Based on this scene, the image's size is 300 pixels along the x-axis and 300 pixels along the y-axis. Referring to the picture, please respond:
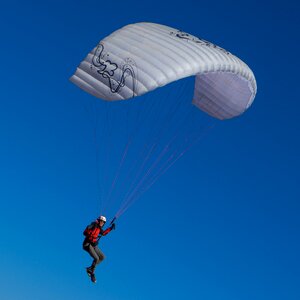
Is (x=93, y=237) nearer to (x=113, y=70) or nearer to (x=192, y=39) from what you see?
(x=113, y=70)

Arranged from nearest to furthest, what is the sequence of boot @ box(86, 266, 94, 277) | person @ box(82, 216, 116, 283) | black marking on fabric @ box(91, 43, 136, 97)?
black marking on fabric @ box(91, 43, 136, 97)
person @ box(82, 216, 116, 283)
boot @ box(86, 266, 94, 277)

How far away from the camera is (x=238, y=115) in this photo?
86.7ft

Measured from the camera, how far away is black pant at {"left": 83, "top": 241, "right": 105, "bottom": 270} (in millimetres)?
22281

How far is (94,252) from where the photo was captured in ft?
73.5

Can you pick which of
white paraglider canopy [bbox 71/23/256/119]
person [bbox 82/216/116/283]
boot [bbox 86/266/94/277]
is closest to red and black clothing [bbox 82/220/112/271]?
person [bbox 82/216/116/283]

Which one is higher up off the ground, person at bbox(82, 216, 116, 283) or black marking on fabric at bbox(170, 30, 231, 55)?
black marking on fabric at bbox(170, 30, 231, 55)

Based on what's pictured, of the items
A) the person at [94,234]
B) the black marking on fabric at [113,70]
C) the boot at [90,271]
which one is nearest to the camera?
the black marking on fabric at [113,70]

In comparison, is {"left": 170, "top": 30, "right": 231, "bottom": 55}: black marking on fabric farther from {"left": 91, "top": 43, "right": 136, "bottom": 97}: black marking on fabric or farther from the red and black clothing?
the red and black clothing

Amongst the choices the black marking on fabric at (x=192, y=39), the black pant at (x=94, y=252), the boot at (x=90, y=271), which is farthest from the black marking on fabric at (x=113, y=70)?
the boot at (x=90, y=271)

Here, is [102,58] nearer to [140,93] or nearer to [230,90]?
[140,93]

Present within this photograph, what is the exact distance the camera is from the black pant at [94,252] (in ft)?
73.1

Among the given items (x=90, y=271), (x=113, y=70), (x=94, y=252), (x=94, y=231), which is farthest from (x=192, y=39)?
(x=90, y=271)

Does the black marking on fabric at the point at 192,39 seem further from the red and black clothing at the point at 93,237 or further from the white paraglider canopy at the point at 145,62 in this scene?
the red and black clothing at the point at 93,237

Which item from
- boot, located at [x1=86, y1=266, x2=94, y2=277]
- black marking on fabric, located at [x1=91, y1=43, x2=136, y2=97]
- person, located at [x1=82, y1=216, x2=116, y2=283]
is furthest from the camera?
boot, located at [x1=86, y1=266, x2=94, y2=277]
